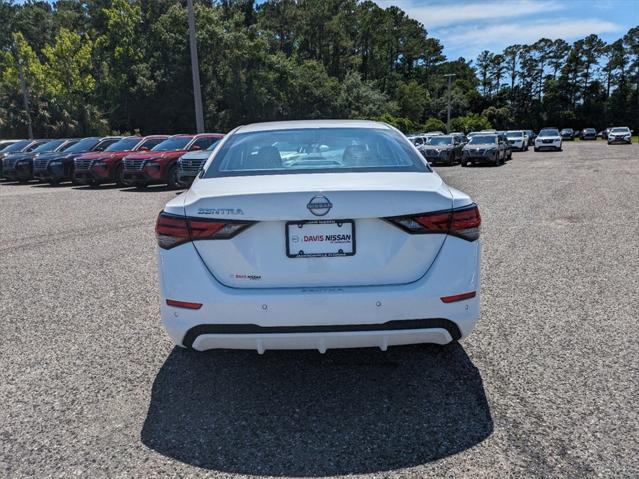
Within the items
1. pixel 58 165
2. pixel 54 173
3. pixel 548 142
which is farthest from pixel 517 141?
pixel 54 173

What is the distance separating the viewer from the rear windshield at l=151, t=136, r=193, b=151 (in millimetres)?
16875

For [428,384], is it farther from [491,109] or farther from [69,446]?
[491,109]

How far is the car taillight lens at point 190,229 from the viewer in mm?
2906

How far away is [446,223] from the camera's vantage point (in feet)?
9.76

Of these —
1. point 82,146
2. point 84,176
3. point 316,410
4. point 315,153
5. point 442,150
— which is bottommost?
point 316,410

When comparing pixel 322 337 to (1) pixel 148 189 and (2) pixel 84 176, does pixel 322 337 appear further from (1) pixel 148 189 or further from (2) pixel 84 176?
(2) pixel 84 176

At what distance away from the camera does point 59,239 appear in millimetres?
8695

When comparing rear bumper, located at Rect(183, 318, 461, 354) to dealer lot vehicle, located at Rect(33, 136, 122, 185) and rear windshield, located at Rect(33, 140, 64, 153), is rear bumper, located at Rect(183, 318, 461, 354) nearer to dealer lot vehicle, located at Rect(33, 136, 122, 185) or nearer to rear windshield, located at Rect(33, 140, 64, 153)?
dealer lot vehicle, located at Rect(33, 136, 122, 185)

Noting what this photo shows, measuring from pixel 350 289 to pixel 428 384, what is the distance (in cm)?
100

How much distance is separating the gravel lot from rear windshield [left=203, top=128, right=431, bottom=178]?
136cm

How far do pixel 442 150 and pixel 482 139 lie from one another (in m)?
2.25

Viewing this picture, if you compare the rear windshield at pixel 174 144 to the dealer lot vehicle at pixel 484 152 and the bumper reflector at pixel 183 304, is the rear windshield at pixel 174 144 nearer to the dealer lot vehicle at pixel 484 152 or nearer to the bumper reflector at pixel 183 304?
the dealer lot vehicle at pixel 484 152

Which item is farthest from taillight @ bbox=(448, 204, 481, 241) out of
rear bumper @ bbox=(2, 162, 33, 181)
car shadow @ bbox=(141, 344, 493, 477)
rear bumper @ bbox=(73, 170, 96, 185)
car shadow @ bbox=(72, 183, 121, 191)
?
rear bumper @ bbox=(2, 162, 33, 181)

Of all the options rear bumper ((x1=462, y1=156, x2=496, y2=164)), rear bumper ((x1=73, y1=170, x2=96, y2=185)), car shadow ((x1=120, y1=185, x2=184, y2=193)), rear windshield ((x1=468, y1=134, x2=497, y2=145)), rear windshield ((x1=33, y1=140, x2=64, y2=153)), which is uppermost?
rear windshield ((x1=33, y1=140, x2=64, y2=153))
